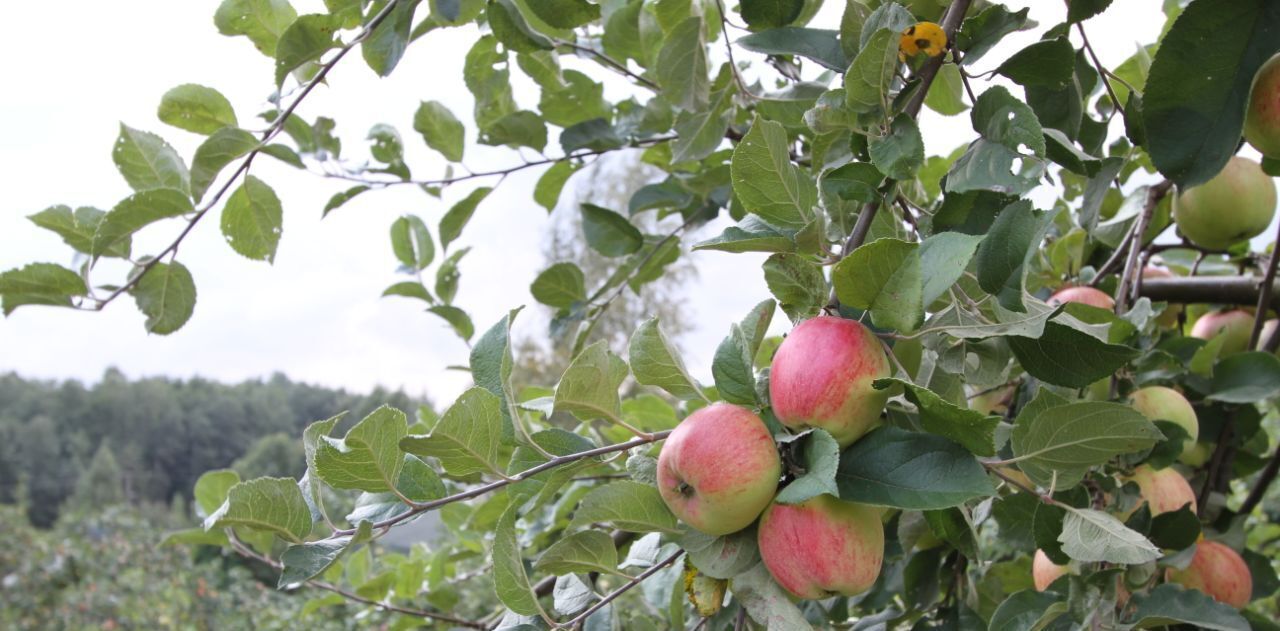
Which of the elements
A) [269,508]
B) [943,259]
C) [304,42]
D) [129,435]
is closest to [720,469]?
[943,259]

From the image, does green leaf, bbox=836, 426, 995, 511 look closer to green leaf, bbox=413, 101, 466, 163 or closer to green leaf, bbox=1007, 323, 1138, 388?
green leaf, bbox=1007, 323, 1138, 388

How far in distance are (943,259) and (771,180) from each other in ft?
0.34

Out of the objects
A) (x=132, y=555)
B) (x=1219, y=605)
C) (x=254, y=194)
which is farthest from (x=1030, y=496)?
(x=132, y=555)

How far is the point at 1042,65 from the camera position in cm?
53

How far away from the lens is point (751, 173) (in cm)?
44

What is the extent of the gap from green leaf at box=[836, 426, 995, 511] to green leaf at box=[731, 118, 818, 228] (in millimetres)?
128

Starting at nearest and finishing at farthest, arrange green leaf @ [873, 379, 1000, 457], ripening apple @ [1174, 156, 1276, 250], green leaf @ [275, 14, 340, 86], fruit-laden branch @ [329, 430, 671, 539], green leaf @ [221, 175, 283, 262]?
1. green leaf @ [873, 379, 1000, 457]
2. fruit-laden branch @ [329, 430, 671, 539]
3. green leaf @ [275, 14, 340, 86]
4. green leaf @ [221, 175, 283, 262]
5. ripening apple @ [1174, 156, 1276, 250]

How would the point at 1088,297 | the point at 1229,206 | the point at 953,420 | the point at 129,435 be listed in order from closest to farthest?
the point at 953,420 → the point at 1088,297 → the point at 1229,206 → the point at 129,435

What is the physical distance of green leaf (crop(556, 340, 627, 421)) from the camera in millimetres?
477

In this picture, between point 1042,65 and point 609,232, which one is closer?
point 1042,65

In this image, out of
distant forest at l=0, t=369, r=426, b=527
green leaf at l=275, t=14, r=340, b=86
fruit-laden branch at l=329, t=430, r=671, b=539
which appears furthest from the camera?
distant forest at l=0, t=369, r=426, b=527

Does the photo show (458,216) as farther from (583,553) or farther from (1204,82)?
(1204,82)

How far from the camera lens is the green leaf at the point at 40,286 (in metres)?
0.70

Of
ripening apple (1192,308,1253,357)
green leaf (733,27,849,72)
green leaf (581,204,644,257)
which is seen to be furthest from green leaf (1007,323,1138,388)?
ripening apple (1192,308,1253,357)
